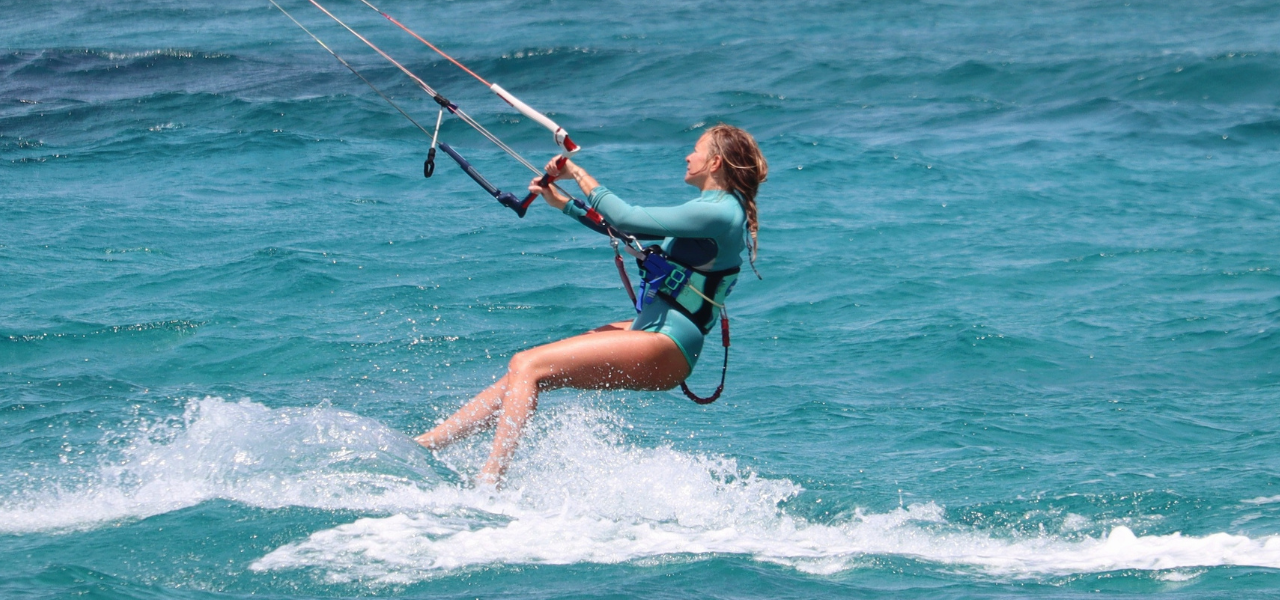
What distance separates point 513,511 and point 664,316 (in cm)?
106

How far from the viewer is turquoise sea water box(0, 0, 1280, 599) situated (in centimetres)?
521

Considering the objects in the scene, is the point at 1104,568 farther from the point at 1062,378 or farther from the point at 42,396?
the point at 42,396

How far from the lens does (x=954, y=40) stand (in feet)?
82.1

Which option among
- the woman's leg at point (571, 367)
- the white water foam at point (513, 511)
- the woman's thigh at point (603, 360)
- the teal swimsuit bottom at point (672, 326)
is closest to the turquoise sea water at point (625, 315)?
the white water foam at point (513, 511)

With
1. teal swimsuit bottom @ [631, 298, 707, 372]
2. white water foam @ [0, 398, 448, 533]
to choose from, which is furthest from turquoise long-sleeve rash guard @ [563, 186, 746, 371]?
white water foam @ [0, 398, 448, 533]

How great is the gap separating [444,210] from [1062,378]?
283 inches

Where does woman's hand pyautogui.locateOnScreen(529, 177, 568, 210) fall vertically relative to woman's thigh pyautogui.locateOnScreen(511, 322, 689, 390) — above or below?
above

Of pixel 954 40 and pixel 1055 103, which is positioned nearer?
pixel 1055 103

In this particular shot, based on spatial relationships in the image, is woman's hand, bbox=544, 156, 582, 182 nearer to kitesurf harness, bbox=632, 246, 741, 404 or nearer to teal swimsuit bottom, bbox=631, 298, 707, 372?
kitesurf harness, bbox=632, 246, 741, 404

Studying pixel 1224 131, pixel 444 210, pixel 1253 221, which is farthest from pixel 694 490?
pixel 1224 131

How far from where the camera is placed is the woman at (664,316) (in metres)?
5.38

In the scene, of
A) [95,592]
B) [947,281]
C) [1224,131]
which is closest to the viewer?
[95,592]

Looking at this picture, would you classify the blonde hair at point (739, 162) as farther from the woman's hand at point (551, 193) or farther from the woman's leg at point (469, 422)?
the woman's leg at point (469, 422)

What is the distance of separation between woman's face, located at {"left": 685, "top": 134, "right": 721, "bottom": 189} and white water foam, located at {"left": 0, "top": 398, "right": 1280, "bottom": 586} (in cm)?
150
